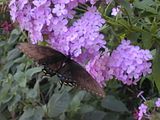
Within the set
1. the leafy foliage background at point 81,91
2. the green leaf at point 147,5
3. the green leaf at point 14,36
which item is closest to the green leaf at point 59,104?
the leafy foliage background at point 81,91

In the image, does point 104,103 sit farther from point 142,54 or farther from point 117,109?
point 142,54

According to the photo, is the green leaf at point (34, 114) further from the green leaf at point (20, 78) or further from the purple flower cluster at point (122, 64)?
the purple flower cluster at point (122, 64)

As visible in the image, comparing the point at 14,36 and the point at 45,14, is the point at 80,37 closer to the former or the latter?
the point at 45,14

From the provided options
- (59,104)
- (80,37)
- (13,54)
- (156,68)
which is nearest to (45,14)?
(80,37)

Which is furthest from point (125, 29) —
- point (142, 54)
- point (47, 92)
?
point (47, 92)

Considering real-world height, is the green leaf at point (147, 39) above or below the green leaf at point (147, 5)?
below

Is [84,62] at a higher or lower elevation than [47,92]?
higher
